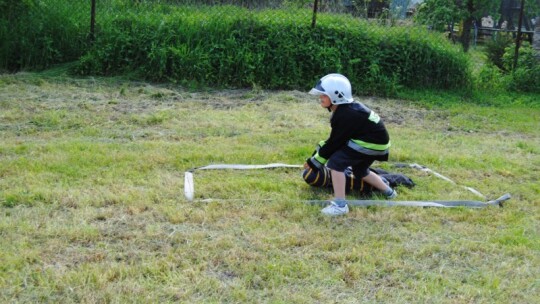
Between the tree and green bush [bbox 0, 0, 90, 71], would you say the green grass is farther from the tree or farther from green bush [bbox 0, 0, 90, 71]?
the tree

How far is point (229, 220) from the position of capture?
4418 mm

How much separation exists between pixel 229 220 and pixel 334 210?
0.81 m

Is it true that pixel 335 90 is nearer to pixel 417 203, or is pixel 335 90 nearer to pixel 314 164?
pixel 314 164

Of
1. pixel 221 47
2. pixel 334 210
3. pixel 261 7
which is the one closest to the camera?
pixel 334 210

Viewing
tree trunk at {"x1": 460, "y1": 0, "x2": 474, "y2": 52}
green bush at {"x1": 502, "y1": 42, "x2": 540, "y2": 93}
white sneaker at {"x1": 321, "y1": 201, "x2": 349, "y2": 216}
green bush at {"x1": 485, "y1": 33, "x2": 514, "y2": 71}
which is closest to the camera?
white sneaker at {"x1": 321, "y1": 201, "x2": 349, "y2": 216}

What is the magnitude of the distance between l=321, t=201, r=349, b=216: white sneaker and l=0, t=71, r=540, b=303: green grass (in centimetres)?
7

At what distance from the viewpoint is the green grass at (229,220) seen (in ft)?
11.5

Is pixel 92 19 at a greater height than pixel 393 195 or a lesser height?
greater

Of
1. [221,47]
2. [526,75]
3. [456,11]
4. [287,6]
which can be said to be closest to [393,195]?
[221,47]

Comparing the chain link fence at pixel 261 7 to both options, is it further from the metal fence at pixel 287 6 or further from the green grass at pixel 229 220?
the green grass at pixel 229 220

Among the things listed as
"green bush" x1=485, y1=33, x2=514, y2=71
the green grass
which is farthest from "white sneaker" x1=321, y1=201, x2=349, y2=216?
"green bush" x1=485, y1=33, x2=514, y2=71

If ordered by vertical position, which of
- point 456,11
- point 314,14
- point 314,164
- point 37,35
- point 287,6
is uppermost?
point 456,11

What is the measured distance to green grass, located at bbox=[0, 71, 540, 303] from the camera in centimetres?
350

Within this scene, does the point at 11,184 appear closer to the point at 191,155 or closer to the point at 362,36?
the point at 191,155
